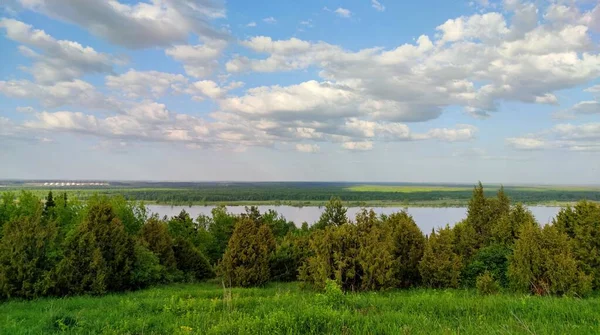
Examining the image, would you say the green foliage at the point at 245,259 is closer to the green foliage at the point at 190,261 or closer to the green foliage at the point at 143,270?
the green foliage at the point at 143,270

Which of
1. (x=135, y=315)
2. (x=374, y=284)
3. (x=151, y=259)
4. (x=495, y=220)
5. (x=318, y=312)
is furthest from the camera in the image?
(x=495, y=220)

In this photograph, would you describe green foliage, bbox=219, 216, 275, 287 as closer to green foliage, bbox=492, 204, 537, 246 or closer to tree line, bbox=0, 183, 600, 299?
tree line, bbox=0, 183, 600, 299

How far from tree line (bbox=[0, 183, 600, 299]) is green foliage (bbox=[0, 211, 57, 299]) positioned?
0.03m

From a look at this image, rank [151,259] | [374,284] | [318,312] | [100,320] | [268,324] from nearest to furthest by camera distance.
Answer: [268,324]
[318,312]
[100,320]
[374,284]
[151,259]

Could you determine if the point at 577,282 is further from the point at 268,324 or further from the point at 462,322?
the point at 268,324

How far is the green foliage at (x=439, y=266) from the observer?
15305 millimetres

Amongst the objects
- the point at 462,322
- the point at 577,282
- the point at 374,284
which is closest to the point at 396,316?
the point at 462,322

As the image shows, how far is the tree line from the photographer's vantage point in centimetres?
1360

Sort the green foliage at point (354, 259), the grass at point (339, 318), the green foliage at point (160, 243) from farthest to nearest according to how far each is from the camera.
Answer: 1. the green foliage at point (160, 243)
2. the green foliage at point (354, 259)
3. the grass at point (339, 318)

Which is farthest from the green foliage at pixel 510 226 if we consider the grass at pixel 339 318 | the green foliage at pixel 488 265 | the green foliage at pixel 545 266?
the grass at pixel 339 318

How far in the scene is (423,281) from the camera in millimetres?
15797

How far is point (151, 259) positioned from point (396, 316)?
53.1 ft

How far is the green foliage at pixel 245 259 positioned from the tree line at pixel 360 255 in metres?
0.05

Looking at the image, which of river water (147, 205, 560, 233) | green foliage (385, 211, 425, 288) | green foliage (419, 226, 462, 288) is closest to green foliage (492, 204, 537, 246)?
green foliage (419, 226, 462, 288)
